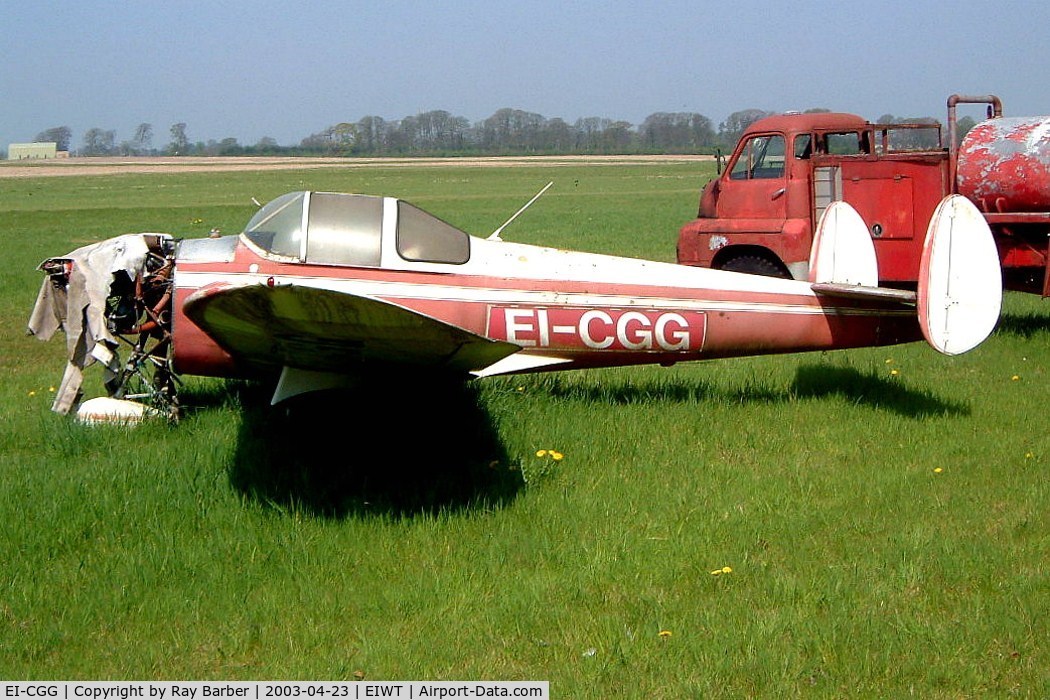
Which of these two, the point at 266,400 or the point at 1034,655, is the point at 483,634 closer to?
the point at 1034,655

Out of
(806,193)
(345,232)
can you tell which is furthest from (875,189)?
(345,232)

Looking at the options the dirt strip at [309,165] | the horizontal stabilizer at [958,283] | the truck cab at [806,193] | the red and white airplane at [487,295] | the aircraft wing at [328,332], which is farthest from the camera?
the dirt strip at [309,165]

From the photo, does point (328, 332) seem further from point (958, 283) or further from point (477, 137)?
point (477, 137)

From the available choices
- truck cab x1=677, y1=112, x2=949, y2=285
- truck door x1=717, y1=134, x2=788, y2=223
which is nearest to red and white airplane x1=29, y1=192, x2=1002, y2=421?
truck cab x1=677, y1=112, x2=949, y2=285

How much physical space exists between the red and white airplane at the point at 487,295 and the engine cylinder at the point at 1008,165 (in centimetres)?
343

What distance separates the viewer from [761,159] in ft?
39.3

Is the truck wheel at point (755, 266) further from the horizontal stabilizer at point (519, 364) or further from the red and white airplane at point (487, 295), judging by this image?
the horizontal stabilizer at point (519, 364)

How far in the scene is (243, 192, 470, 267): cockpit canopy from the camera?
6398 millimetres

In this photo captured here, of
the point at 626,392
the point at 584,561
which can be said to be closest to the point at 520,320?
the point at 626,392

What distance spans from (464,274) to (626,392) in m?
1.95

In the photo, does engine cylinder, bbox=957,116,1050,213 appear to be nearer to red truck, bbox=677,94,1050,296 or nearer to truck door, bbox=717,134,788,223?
red truck, bbox=677,94,1050,296

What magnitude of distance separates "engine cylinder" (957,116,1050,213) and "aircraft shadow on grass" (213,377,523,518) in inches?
226

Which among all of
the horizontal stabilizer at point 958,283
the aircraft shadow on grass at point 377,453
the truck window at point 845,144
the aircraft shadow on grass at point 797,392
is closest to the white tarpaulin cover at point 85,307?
the aircraft shadow on grass at point 377,453

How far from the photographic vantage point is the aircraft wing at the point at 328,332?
4559 millimetres
